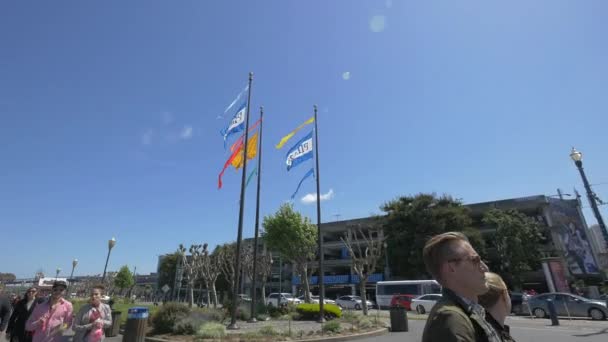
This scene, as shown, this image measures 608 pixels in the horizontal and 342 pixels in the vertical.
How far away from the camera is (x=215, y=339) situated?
35.1ft

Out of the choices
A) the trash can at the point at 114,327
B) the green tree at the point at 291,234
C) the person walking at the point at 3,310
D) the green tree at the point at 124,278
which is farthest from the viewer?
the green tree at the point at 124,278

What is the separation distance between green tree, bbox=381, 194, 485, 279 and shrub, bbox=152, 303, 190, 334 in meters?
31.0

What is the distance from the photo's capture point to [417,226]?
1642 inches

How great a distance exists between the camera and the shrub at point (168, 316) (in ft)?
42.0

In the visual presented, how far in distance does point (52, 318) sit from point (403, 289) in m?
31.2

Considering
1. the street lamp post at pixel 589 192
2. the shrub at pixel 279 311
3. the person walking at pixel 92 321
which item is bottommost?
the shrub at pixel 279 311

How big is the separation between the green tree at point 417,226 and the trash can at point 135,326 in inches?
1337

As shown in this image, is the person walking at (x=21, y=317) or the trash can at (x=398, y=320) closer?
the person walking at (x=21, y=317)

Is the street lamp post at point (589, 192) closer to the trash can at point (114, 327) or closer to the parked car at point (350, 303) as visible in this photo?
the trash can at point (114, 327)

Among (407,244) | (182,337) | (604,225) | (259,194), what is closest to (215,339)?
(182,337)

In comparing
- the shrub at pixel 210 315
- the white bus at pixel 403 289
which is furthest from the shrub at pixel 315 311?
the white bus at pixel 403 289

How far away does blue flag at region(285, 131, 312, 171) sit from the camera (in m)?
18.6

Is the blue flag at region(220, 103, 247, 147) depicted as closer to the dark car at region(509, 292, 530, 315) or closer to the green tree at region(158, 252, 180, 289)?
the dark car at region(509, 292, 530, 315)

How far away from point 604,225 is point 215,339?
46.0ft
